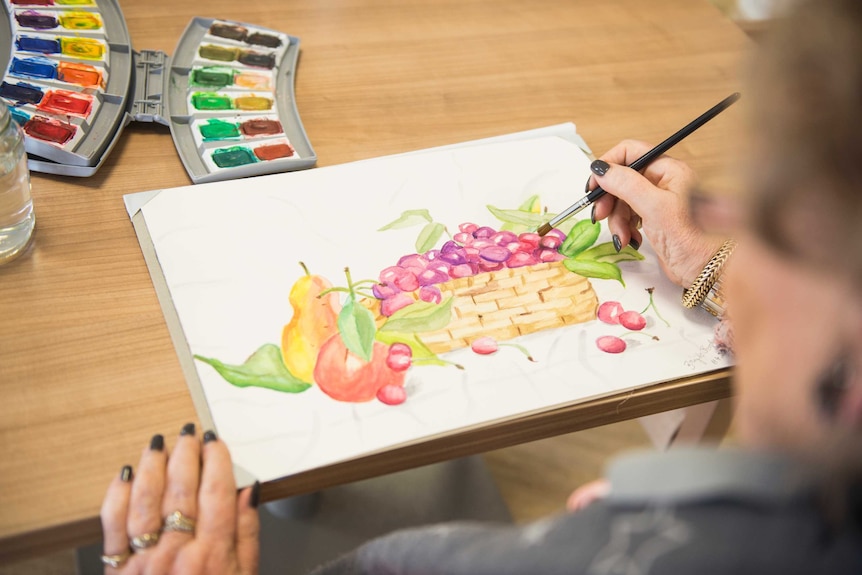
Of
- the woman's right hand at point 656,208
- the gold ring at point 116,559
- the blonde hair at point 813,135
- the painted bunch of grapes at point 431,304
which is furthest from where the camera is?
the woman's right hand at point 656,208

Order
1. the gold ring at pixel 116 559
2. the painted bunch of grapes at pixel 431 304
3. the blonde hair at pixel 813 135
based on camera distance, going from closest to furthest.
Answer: the blonde hair at pixel 813 135 < the gold ring at pixel 116 559 < the painted bunch of grapes at pixel 431 304

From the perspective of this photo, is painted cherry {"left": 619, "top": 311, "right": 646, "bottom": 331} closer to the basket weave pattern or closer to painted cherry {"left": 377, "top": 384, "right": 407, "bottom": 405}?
the basket weave pattern

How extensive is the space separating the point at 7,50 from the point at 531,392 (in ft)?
2.30

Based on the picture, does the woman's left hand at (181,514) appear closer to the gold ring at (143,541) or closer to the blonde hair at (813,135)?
the gold ring at (143,541)

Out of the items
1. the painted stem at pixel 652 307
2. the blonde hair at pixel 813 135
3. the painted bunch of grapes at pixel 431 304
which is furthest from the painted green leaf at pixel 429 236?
the blonde hair at pixel 813 135

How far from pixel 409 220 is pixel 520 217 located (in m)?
0.12

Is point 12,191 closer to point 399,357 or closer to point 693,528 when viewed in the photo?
point 399,357

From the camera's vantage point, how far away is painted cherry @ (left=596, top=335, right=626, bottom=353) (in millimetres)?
734

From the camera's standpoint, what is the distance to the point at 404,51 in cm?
107

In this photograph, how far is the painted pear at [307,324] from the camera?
689 millimetres

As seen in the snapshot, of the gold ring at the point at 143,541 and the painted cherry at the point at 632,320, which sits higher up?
the painted cherry at the point at 632,320

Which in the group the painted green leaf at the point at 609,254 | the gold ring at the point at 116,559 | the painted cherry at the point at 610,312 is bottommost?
the gold ring at the point at 116,559

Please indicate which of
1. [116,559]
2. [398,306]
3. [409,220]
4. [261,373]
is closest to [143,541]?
[116,559]

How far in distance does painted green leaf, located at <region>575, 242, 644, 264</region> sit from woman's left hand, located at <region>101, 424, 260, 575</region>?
1.36 feet
